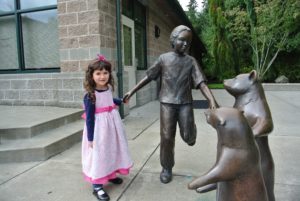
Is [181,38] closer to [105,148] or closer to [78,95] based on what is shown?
[105,148]

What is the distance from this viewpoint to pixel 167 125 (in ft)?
8.79

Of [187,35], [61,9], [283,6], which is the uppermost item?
[283,6]

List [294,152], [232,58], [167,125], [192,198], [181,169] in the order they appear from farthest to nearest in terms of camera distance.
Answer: [232,58] < [294,152] < [181,169] < [167,125] < [192,198]

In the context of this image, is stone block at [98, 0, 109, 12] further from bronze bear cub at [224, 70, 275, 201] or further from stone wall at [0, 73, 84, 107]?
bronze bear cub at [224, 70, 275, 201]

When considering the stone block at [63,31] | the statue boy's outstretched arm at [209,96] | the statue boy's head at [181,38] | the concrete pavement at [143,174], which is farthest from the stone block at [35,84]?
the statue boy's outstretched arm at [209,96]

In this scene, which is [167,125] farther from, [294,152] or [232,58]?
[232,58]

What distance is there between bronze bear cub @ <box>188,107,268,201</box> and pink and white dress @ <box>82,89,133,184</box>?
3.84ft

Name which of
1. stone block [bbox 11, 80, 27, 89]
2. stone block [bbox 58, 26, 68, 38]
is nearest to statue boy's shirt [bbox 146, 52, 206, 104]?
stone block [bbox 58, 26, 68, 38]

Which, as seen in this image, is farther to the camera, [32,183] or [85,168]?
[32,183]

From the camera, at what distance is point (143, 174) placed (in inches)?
117

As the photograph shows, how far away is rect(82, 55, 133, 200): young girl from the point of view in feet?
7.95

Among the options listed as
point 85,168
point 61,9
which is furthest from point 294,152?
point 61,9

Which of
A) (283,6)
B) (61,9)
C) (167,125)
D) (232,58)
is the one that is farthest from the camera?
(232,58)

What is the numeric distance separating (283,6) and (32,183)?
14693 mm
